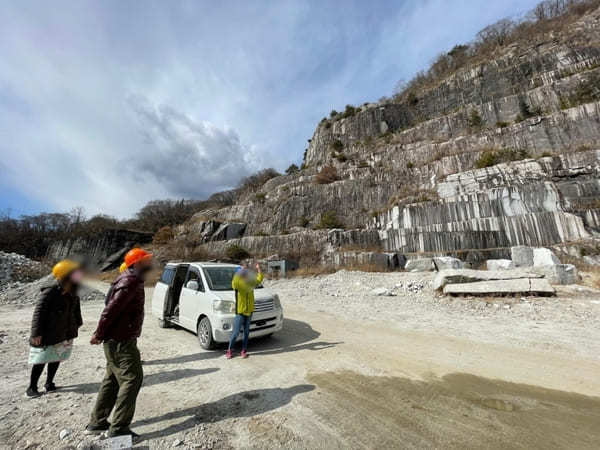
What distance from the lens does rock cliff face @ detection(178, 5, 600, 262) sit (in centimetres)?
1738

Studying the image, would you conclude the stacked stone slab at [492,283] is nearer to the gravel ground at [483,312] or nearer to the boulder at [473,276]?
the boulder at [473,276]

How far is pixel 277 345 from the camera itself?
531cm

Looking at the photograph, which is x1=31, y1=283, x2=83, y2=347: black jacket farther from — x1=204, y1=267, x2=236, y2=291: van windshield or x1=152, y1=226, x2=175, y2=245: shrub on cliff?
x1=152, y1=226, x2=175, y2=245: shrub on cliff

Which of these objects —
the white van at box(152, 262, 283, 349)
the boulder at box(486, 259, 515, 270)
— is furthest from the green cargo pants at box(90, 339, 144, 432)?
the boulder at box(486, 259, 515, 270)

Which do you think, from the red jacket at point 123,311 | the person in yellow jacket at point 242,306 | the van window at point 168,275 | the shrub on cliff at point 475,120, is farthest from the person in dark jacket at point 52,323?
the shrub on cliff at point 475,120

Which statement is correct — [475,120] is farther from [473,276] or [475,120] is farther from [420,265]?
[473,276]

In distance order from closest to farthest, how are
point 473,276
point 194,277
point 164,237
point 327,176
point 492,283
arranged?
point 194,277 → point 492,283 → point 473,276 → point 327,176 → point 164,237

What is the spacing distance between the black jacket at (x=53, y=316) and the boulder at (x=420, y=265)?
15.6 meters

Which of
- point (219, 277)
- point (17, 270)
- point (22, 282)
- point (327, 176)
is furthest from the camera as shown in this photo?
point (327, 176)

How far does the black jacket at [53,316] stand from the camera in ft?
10.9

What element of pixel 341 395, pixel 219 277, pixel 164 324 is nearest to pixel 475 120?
pixel 219 277

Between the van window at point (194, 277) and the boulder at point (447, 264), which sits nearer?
the van window at point (194, 277)

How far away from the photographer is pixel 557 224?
15.6 meters

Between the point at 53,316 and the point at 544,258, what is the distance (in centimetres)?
1583
